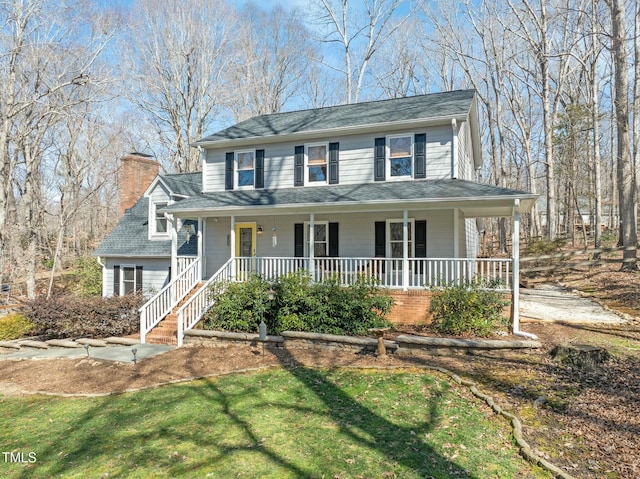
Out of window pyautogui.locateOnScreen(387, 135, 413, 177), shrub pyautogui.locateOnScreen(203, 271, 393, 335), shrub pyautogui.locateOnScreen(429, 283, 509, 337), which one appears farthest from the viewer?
window pyautogui.locateOnScreen(387, 135, 413, 177)

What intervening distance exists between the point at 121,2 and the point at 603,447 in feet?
80.9

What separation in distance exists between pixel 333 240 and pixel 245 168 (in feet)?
14.8

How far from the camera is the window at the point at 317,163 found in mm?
13789

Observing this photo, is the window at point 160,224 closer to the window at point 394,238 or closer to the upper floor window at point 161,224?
the upper floor window at point 161,224

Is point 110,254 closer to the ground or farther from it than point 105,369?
farther from it

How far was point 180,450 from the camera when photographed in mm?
4832

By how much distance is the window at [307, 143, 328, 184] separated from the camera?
13.8 metres

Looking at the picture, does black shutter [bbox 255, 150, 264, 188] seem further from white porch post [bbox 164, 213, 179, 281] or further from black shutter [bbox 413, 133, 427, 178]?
black shutter [bbox 413, 133, 427, 178]

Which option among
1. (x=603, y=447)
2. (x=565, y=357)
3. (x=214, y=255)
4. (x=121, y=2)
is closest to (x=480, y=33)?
(x=121, y=2)

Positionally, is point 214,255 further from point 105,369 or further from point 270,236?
point 105,369

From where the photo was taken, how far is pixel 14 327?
12.6 meters

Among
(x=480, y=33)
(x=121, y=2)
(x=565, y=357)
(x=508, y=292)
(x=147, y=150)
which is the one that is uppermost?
(x=480, y=33)

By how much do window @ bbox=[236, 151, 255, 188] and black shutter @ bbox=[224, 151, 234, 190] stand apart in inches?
10.3

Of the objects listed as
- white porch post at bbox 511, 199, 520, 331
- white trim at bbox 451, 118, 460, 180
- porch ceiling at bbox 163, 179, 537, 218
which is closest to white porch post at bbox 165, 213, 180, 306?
porch ceiling at bbox 163, 179, 537, 218
